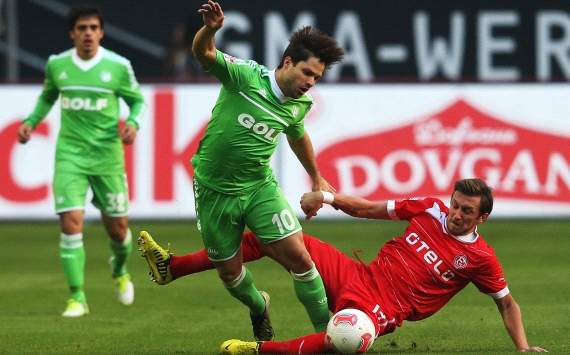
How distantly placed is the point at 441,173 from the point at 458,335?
317 inches

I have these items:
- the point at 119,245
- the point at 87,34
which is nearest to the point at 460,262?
the point at 119,245

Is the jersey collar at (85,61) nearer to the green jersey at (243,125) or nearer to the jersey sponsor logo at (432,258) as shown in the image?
the green jersey at (243,125)

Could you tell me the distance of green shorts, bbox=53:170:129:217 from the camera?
1125cm

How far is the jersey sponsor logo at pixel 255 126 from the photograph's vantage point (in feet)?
28.0

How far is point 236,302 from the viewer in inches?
455

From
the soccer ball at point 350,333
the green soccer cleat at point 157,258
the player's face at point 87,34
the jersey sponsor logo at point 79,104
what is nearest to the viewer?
the soccer ball at point 350,333

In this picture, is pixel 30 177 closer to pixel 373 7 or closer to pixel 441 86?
pixel 441 86

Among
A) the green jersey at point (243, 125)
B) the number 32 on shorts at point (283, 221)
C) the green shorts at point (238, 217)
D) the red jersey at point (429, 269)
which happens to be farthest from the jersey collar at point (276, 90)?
the red jersey at point (429, 269)

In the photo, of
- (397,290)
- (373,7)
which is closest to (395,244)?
(397,290)

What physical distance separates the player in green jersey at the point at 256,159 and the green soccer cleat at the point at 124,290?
282 cm

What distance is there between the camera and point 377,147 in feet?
58.2

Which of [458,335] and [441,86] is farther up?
[441,86]

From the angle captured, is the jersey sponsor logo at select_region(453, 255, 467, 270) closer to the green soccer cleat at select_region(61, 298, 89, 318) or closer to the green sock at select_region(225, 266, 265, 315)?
the green sock at select_region(225, 266, 265, 315)

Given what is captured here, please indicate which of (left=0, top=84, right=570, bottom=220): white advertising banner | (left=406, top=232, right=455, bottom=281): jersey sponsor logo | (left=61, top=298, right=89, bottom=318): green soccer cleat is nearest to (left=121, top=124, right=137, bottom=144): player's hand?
(left=61, top=298, right=89, bottom=318): green soccer cleat
